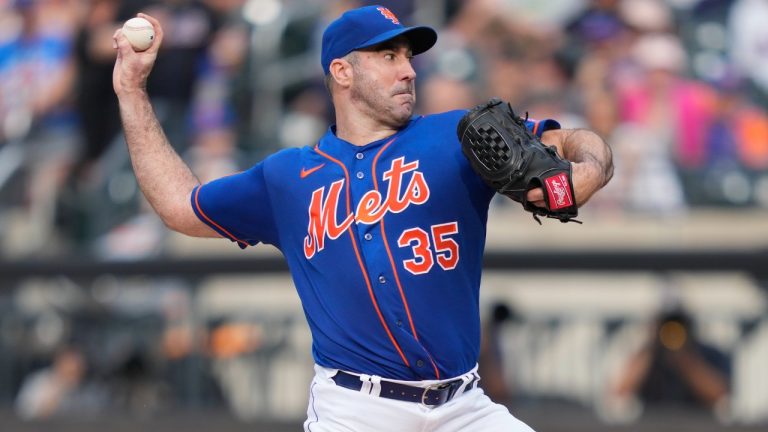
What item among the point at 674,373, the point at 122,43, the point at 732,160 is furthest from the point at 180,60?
the point at 122,43

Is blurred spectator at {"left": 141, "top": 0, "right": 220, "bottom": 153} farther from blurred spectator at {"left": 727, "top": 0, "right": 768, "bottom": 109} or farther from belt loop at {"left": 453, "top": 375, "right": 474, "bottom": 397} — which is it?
belt loop at {"left": 453, "top": 375, "right": 474, "bottom": 397}

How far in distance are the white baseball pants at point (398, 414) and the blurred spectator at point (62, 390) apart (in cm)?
499

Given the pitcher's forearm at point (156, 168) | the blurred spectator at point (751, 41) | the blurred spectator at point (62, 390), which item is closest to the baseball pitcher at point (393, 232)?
the pitcher's forearm at point (156, 168)

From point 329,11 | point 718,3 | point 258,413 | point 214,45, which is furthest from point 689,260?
point 214,45

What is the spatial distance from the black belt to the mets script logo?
1.32 feet

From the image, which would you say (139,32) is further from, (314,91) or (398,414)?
(314,91)

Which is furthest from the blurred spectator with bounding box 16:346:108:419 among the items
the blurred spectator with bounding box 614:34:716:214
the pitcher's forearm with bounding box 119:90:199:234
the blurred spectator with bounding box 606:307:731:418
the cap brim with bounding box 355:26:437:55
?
the cap brim with bounding box 355:26:437:55

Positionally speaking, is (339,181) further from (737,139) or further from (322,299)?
(737,139)

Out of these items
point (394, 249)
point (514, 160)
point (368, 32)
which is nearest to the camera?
point (514, 160)

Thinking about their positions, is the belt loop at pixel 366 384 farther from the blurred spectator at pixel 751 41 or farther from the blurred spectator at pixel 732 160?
the blurred spectator at pixel 751 41

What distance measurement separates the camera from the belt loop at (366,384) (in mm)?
3713

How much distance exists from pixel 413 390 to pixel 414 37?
43.6 inches

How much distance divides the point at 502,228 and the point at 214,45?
2802mm

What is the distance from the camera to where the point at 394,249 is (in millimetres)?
3695
